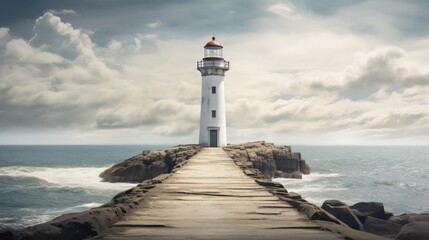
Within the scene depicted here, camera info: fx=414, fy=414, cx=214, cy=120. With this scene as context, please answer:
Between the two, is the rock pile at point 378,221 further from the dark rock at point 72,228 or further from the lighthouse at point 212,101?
the lighthouse at point 212,101

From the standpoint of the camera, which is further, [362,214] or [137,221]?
[362,214]

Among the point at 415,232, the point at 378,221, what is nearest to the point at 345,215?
the point at 415,232

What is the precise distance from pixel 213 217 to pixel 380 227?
31.7 ft

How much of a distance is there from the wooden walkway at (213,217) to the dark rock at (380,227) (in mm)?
6183

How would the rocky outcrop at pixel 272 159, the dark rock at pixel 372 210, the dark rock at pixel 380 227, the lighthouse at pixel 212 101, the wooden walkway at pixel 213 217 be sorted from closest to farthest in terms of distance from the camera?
the wooden walkway at pixel 213 217
the dark rock at pixel 380 227
the dark rock at pixel 372 210
the rocky outcrop at pixel 272 159
the lighthouse at pixel 212 101

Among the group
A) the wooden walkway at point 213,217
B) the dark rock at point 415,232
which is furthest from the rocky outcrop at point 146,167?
the dark rock at point 415,232

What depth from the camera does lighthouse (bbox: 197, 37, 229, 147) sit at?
122ft

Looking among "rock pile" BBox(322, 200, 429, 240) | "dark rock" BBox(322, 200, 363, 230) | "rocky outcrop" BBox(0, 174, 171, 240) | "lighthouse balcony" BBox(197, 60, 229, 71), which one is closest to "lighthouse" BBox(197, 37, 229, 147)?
"lighthouse balcony" BBox(197, 60, 229, 71)

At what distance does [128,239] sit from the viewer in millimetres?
4848

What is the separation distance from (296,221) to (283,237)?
98cm

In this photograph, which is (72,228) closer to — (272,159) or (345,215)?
(345,215)

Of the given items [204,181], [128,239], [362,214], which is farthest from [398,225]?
[128,239]

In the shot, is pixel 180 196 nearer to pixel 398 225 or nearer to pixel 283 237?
pixel 283 237

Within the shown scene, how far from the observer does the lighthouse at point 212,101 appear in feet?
122
